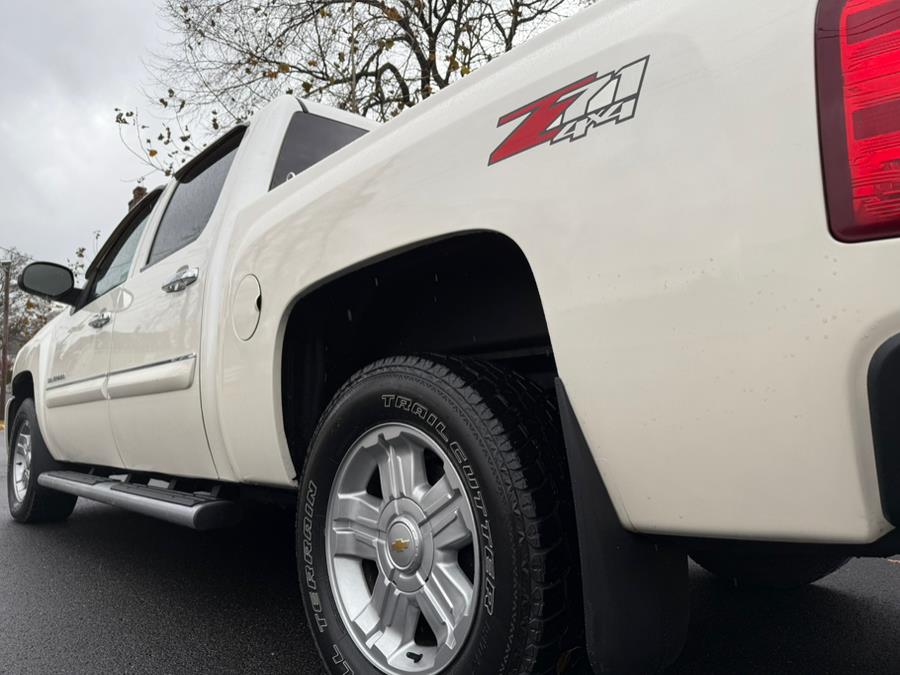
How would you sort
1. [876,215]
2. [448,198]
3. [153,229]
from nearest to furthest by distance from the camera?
[876,215], [448,198], [153,229]

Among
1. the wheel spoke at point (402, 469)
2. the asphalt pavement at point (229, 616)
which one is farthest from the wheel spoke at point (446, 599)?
the asphalt pavement at point (229, 616)

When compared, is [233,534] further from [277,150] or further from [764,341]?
[764,341]

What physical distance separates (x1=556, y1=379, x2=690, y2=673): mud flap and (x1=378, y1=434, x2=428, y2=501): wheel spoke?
0.49m

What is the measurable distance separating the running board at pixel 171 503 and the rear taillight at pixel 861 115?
207cm

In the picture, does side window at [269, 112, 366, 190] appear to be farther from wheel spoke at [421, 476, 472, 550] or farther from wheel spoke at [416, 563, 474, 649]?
wheel spoke at [416, 563, 474, 649]

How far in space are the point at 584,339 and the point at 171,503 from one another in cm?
185

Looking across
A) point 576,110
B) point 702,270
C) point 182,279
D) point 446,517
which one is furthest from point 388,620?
point 182,279

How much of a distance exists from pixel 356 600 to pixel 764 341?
47.6 inches

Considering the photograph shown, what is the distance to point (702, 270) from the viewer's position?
3.64ft

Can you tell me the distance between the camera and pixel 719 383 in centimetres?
111

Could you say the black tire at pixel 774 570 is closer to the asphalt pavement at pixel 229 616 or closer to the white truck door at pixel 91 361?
the asphalt pavement at pixel 229 616

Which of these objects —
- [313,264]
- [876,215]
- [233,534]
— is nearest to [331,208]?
[313,264]

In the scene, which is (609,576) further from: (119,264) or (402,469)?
(119,264)

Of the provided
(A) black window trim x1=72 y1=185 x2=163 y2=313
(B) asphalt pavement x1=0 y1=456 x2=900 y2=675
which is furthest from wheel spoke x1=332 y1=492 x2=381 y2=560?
(A) black window trim x1=72 y1=185 x2=163 y2=313
